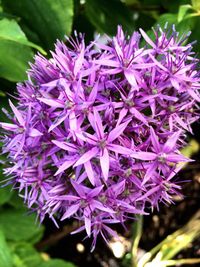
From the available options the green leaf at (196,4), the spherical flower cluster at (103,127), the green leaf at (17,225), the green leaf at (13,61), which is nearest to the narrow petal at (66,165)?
the spherical flower cluster at (103,127)

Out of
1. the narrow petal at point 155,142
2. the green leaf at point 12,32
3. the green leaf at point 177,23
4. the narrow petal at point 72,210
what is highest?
the green leaf at point 12,32

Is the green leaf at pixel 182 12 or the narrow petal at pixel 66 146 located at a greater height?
the green leaf at pixel 182 12

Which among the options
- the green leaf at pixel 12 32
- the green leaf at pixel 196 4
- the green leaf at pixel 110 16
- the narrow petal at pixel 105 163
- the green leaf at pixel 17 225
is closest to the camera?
the narrow petal at pixel 105 163

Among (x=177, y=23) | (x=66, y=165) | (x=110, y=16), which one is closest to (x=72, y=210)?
(x=66, y=165)

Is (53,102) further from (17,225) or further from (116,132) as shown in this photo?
(17,225)

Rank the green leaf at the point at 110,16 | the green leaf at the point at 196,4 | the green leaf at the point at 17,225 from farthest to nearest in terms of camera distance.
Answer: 1. the green leaf at the point at 17,225
2. the green leaf at the point at 110,16
3. the green leaf at the point at 196,4

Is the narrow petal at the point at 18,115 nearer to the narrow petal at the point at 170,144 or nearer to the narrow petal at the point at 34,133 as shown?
the narrow petal at the point at 34,133

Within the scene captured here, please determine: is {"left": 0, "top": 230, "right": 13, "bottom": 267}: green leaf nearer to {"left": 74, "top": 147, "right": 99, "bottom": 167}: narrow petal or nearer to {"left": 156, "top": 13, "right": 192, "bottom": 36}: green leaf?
{"left": 74, "top": 147, "right": 99, "bottom": 167}: narrow petal
